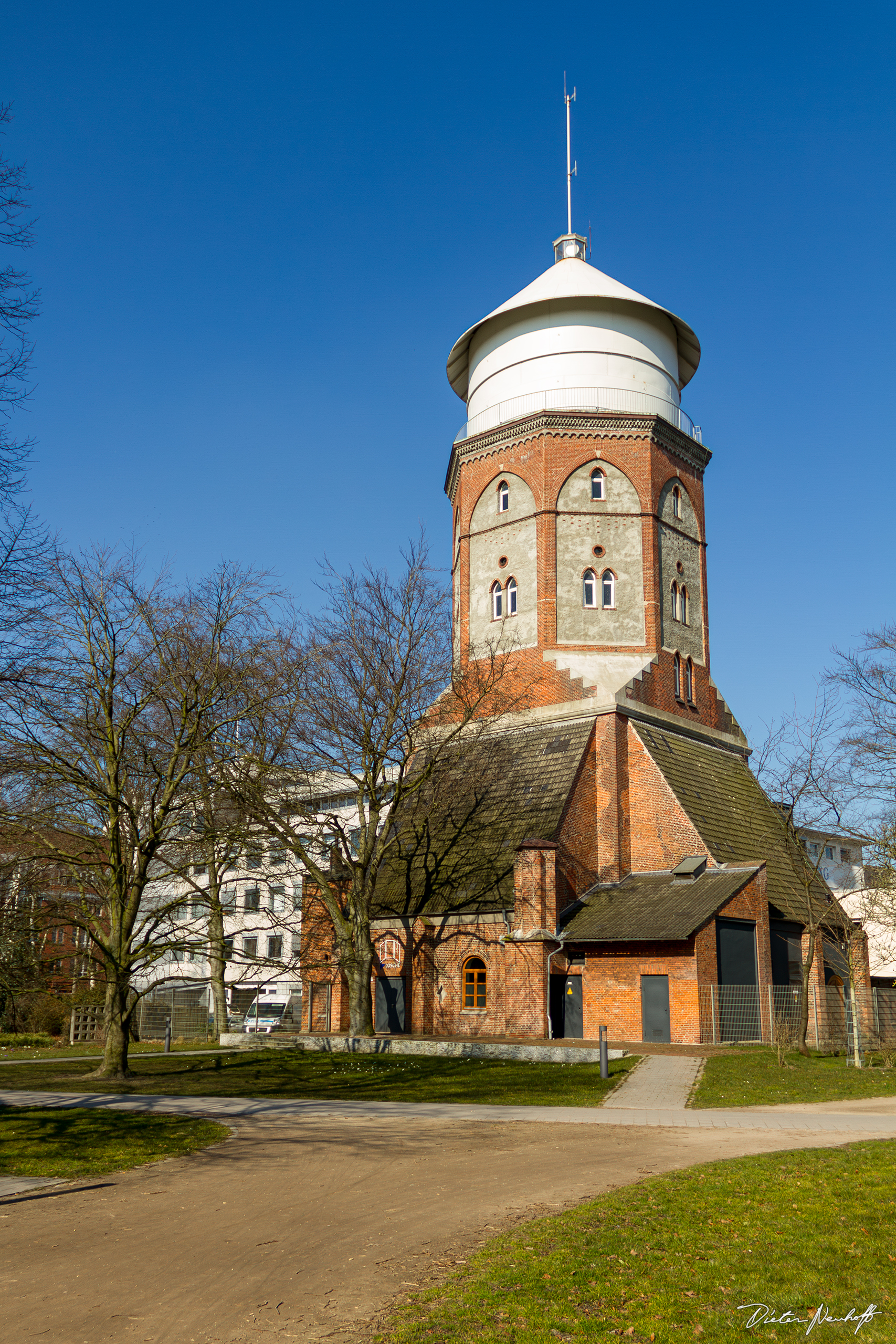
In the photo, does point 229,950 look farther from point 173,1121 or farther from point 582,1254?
point 582,1254

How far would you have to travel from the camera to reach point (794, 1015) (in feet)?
95.5

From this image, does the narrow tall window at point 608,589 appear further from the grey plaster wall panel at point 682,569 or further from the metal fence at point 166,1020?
the metal fence at point 166,1020

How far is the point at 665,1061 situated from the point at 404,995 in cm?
1104

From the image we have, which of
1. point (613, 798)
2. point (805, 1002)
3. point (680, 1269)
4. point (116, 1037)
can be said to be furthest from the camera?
point (613, 798)

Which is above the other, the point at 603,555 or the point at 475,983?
the point at 603,555

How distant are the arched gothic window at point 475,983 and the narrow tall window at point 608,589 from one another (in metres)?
12.8

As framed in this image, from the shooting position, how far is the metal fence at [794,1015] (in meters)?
26.0

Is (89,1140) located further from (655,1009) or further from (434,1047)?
(655,1009)

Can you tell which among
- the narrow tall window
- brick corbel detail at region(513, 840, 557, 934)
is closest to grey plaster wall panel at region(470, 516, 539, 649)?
the narrow tall window

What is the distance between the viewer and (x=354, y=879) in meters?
28.8

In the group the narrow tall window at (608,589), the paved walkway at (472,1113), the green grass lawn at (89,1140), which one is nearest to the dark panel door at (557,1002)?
the paved walkway at (472,1113)

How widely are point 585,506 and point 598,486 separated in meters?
0.91

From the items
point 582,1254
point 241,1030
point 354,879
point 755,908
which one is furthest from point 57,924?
point 241,1030

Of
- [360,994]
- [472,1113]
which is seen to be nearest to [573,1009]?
[360,994]
